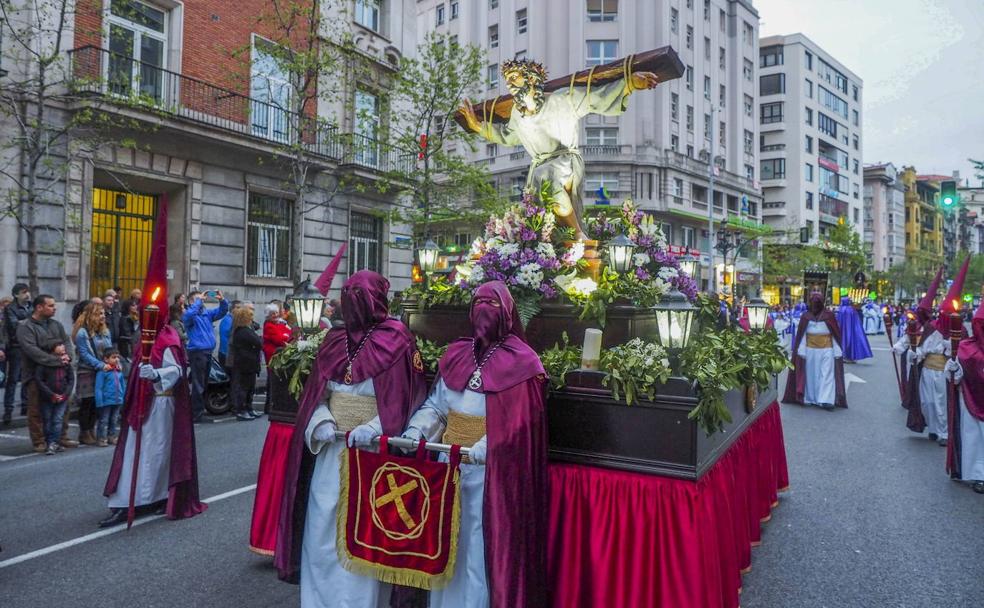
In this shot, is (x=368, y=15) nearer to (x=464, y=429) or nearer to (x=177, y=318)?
(x=177, y=318)

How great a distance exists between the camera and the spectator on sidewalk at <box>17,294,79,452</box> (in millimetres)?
8297

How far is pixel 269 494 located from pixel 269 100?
1625cm

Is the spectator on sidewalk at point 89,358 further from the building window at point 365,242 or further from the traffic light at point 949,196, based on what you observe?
the building window at point 365,242

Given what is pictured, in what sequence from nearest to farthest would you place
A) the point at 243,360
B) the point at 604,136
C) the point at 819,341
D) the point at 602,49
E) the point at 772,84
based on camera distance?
the point at 243,360 → the point at 819,341 → the point at 604,136 → the point at 602,49 → the point at 772,84

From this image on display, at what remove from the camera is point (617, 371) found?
12.8 ft

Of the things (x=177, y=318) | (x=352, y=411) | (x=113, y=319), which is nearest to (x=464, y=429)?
(x=352, y=411)

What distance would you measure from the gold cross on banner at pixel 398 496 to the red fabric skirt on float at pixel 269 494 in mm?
1449

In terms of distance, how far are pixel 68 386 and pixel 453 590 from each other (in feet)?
23.5

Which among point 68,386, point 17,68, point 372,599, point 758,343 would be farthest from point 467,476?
point 17,68

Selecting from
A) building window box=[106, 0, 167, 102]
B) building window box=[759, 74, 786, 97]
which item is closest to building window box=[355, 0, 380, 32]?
building window box=[106, 0, 167, 102]

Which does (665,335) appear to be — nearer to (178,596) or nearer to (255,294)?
(178,596)

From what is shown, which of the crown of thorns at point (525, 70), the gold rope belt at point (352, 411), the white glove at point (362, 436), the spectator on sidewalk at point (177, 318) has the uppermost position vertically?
the crown of thorns at point (525, 70)

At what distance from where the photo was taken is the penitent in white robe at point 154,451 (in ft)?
19.1

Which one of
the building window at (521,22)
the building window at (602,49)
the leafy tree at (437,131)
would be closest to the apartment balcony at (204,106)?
the leafy tree at (437,131)
